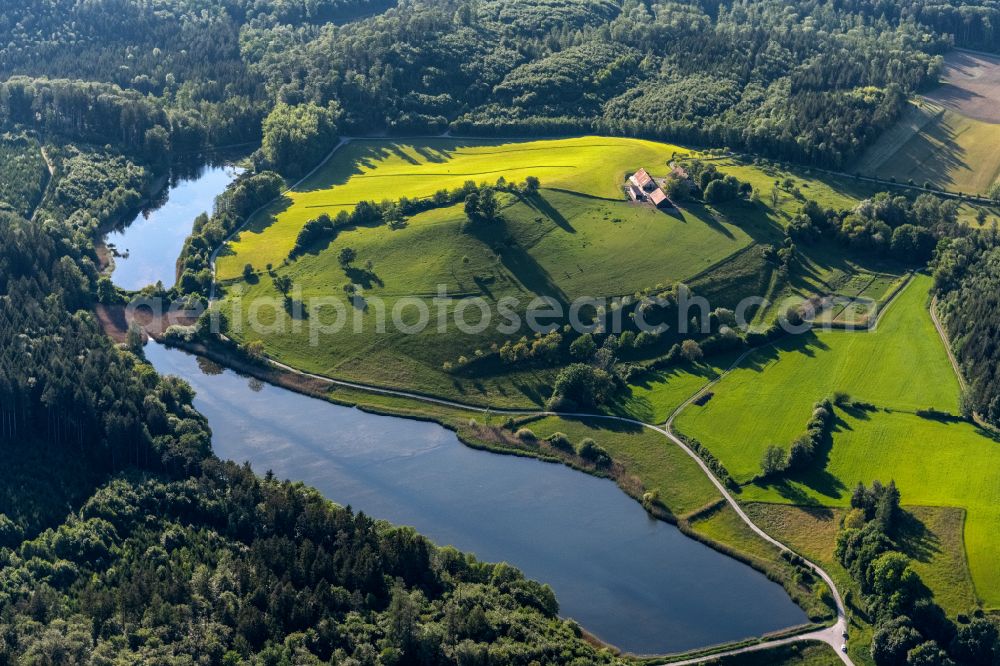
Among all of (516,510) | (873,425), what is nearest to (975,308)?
(873,425)

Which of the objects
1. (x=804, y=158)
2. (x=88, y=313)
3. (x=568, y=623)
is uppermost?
(x=804, y=158)

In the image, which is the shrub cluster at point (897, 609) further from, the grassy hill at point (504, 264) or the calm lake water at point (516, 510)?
the grassy hill at point (504, 264)

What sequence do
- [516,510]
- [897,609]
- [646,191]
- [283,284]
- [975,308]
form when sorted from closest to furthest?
[897,609]
[516,510]
[975,308]
[283,284]
[646,191]

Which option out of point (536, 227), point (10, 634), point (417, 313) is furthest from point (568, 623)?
point (536, 227)

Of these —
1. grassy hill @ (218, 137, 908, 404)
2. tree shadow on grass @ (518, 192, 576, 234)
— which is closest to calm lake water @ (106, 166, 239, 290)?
grassy hill @ (218, 137, 908, 404)

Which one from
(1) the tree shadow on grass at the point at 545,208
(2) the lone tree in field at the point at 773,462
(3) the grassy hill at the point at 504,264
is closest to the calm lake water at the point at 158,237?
(3) the grassy hill at the point at 504,264

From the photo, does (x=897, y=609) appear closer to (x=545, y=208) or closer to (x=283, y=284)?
(x=545, y=208)

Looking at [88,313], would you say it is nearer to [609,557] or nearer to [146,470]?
[146,470]
